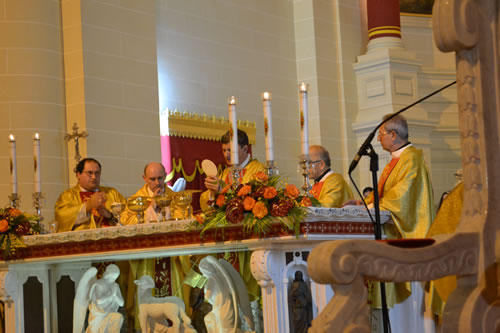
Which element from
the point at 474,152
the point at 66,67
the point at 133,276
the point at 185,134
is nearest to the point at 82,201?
the point at 133,276

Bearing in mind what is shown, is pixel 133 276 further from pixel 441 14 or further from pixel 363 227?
pixel 441 14

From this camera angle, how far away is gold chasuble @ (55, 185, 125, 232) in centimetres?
717

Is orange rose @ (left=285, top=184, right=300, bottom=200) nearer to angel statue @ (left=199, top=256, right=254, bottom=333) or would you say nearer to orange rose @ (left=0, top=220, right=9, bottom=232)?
angel statue @ (left=199, top=256, right=254, bottom=333)

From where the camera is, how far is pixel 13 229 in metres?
6.53

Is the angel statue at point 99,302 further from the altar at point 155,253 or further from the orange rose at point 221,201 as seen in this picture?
the orange rose at point 221,201

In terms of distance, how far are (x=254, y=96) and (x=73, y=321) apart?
5.86 metres

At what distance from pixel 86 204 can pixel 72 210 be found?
0.82 feet

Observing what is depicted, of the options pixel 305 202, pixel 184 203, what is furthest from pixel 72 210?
pixel 305 202

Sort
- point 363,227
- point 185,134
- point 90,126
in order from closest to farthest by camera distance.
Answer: point 363,227 → point 90,126 → point 185,134

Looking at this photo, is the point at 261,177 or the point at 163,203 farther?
the point at 163,203

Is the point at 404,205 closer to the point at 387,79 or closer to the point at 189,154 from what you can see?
the point at 189,154

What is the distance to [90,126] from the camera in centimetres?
940

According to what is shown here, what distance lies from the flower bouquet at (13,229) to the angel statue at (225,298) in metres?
1.50

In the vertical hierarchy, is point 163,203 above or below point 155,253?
above
